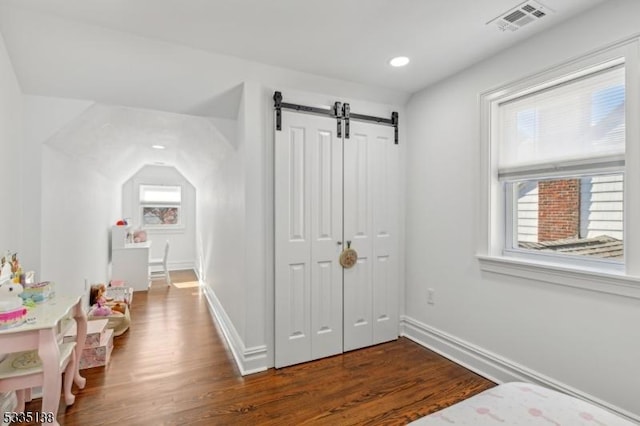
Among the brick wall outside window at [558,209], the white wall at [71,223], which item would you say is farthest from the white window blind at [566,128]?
the white wall at [71,223]

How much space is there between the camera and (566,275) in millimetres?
1979

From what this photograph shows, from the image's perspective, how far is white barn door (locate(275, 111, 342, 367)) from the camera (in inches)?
103

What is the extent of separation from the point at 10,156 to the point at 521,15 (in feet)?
11.1

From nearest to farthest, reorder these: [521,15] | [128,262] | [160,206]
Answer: [521,15]
[128,262]
[160,206]

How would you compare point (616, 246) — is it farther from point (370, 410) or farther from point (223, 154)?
point (223, 154)

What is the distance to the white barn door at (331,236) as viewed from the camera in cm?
264

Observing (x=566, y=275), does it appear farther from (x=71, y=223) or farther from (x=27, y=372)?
(x=71, y=223)

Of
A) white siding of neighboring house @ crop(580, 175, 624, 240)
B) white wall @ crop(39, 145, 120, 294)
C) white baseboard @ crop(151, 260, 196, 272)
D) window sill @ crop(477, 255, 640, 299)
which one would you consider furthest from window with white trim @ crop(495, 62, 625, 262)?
white baseboard @ crop(151, 260, 196, 272)

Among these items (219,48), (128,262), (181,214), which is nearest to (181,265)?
(181,214)

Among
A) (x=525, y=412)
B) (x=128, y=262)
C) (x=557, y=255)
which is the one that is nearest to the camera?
(x=525, y=412)

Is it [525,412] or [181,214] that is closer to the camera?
[525,412]

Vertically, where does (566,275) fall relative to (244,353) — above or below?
above

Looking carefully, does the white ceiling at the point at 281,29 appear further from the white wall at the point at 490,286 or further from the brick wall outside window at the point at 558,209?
the brick wall outside window at the point at 558,209

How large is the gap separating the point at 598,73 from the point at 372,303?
2.36 m
